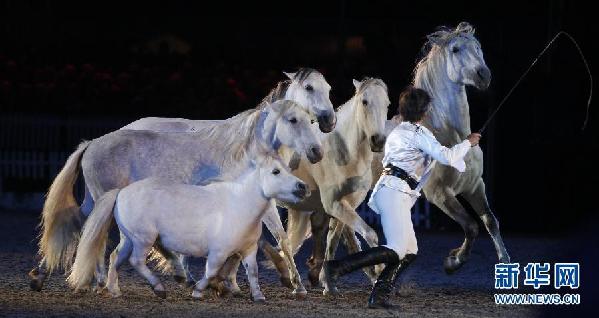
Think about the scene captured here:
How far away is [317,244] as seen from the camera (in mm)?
11133

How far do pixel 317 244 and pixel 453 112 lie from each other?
5.51ft

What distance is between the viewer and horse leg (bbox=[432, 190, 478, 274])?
35.2ft

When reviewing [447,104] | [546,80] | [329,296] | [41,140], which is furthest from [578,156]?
[41,140]

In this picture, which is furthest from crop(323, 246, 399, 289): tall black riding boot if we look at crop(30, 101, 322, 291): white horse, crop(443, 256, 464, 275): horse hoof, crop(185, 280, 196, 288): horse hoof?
crop(443, 256, 464, 275): horse hoof

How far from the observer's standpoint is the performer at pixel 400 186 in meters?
8.71

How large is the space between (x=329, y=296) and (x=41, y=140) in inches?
440

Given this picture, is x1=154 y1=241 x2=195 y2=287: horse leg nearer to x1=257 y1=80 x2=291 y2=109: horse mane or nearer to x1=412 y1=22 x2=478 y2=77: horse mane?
x1=257 y1=80 x2=291 y2=109: horse mane

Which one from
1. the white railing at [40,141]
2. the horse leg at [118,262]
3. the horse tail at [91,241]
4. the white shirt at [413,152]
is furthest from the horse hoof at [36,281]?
the white railing at [40,141]

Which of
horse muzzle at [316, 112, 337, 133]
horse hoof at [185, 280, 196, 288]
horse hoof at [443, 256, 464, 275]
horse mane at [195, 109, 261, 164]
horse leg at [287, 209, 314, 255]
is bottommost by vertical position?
horse hoof at [185, 280, 196, 288]

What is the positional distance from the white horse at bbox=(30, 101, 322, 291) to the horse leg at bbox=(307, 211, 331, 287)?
1.43 metres

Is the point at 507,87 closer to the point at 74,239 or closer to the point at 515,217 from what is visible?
the point at 515,217

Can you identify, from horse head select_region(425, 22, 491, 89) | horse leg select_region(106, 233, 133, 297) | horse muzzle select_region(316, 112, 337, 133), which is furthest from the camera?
horse head select_region(425, 22, 491, 89)

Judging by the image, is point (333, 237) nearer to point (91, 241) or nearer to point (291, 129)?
point (291, 129)

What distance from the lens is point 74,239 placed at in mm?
10164
